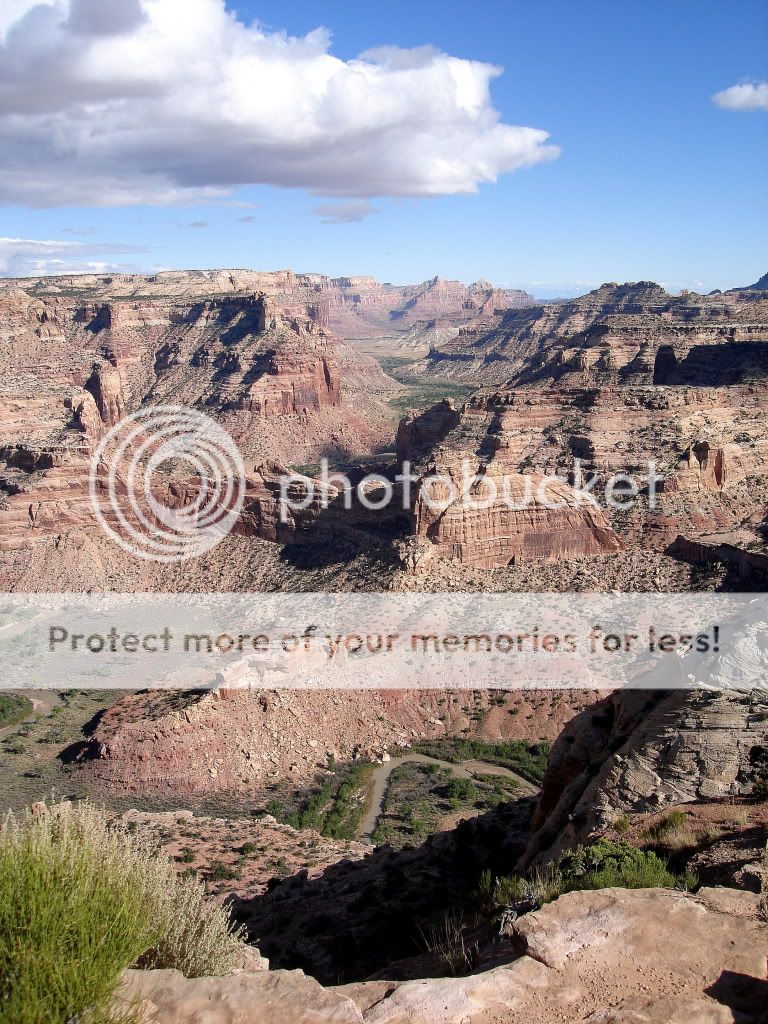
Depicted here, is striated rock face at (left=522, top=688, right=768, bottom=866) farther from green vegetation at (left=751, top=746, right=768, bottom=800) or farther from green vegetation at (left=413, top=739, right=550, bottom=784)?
green vegetation at (left=413, top=739, right=550, bottom=784)

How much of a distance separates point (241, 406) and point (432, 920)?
116412 millimetres

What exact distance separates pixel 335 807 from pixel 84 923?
28100mm

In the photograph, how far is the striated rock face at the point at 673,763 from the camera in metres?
18.8

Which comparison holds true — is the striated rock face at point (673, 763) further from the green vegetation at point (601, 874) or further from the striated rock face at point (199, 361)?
the striated rock face at point (199, 361)

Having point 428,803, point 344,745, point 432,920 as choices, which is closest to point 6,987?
point 432,920

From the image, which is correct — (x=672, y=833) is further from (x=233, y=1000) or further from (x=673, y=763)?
(x=233, y=1000)

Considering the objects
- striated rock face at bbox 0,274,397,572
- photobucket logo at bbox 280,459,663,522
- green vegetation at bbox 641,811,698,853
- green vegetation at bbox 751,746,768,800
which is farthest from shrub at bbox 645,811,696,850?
striated rock face at bbox 0,274,397,572

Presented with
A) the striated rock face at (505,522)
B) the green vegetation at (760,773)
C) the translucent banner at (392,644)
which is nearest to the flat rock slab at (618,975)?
the green vegetation at (760,773)

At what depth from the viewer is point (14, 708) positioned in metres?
48.9

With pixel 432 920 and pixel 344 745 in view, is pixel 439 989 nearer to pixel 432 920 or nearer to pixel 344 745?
pixel 432 920

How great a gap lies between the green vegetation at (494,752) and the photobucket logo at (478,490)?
49.7ft

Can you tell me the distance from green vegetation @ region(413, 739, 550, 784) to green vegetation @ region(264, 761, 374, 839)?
4215 millimetres

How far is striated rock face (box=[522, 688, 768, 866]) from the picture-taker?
738 inches

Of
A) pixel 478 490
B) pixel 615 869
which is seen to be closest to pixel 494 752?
pixel 478 490
